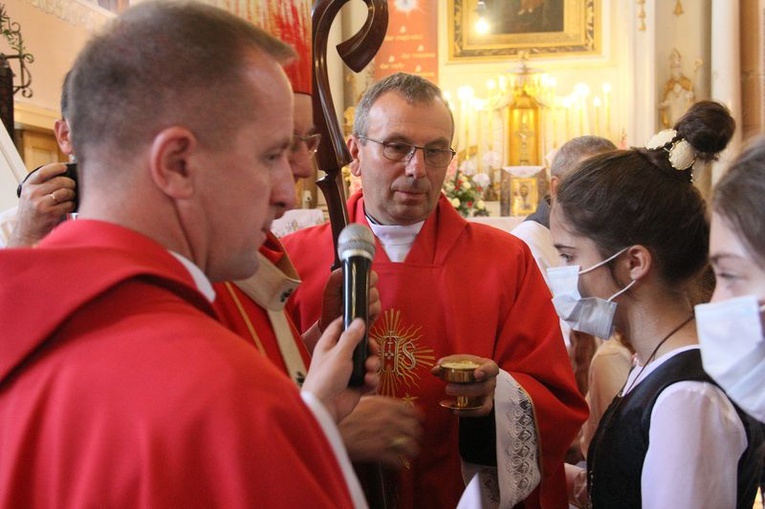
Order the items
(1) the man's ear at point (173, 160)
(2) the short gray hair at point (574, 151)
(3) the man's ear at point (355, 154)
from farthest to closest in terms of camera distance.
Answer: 1. (2) the short gray hair at point (574, 151)
2. (3) the man's ear at point (355, 154)
3. (1) the man's ear at point (173, 160)

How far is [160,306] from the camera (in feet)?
3.12

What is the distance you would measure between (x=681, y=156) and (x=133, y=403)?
1.62 m

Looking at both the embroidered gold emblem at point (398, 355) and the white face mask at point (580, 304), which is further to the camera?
the embroidered gold emblem at point (398, 355)

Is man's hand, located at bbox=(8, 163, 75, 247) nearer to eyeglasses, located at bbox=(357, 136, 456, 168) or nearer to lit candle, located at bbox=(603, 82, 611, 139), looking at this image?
eyeglasses, located at bbox=(357, 136, 456, 168)

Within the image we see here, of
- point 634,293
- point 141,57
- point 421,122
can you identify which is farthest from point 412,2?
point 141,57

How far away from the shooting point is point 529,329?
2.45 metres

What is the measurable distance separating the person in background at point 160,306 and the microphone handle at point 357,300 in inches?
5.5

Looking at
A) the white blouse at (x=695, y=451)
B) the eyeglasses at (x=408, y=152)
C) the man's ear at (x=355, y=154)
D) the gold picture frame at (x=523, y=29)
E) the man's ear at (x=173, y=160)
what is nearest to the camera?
the man's ear at (x=173, y=160)

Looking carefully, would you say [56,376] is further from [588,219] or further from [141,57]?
[588,219]

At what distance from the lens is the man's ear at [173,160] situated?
3.46 ft

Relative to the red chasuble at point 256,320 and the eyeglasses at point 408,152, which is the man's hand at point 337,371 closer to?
the red chasuble at point 256,320

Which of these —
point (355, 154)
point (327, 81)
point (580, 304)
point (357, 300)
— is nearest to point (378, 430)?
point (357, 300)

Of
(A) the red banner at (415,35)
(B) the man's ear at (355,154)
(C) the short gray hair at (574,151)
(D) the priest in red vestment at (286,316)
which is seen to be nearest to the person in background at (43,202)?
(D) the priest in red vestment at (286,316)

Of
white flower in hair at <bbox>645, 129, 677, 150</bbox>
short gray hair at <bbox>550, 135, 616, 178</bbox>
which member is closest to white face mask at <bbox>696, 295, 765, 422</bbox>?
white flower in hair at <bbox>645, 129, 677, 150</bbox>
